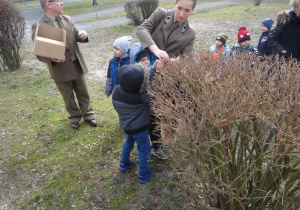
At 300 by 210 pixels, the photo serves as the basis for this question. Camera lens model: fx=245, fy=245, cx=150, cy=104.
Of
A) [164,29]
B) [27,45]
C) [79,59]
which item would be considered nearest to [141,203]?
[164,29]

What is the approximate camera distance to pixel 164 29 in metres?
2.65

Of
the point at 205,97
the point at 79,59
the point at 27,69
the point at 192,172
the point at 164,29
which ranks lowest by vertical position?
the point at 27,69

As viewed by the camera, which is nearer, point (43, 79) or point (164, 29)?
point (164, 29)

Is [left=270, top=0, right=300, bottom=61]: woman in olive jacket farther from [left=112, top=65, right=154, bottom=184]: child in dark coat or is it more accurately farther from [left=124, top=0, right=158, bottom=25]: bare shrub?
[left=124, top=0, right=158, bottom=25]: bare shrub

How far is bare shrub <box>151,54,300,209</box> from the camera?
154cm

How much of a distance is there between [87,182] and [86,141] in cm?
87

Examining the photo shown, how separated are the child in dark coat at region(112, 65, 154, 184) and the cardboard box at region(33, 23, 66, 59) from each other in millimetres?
1035

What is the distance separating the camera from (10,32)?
6438mm

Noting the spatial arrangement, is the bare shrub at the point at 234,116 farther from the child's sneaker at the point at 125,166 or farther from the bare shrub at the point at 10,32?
the bare shrub at the point at 10,32

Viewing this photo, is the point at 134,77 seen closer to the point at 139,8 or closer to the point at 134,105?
the point at 134,105

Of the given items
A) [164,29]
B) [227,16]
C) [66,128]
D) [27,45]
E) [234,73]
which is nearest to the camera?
[234,73]

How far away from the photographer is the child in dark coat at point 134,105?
2.32 metres

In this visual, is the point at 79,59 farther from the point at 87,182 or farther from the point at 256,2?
the point at 256,2

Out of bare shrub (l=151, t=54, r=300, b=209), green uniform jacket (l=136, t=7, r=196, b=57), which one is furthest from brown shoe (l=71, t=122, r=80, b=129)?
bare shrub (l=151, t=54, r=300, b=209)
